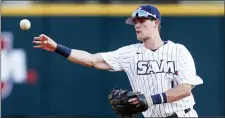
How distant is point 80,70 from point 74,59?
519 cm

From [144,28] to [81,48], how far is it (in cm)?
532

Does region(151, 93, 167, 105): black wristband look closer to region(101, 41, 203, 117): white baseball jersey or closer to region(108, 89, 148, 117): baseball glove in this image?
region(108, 89, 148, 117): baseball glove

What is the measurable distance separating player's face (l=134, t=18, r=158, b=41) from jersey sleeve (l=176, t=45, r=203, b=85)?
29 cm

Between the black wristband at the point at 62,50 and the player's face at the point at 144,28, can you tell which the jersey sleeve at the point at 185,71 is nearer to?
the player's face at the point at 144,28

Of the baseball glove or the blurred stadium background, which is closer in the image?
the baseball glove

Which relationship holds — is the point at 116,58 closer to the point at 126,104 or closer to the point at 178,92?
the point at 126,104

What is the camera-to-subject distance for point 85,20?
11.9m

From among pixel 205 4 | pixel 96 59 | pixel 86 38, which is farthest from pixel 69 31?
pixel 96 59

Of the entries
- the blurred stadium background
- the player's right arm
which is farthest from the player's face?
the blurred stadium background

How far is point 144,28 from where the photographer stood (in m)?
6.58

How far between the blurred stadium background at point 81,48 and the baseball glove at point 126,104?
16.6ft

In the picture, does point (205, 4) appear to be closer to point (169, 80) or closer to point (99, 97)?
point (99, 97)

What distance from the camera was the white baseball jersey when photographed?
21.6 feet

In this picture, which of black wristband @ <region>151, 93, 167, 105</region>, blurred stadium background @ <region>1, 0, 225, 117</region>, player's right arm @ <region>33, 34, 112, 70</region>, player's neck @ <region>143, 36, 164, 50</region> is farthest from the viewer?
blurred stadium background @ <region>1, 0, 225, 117</region>
